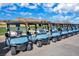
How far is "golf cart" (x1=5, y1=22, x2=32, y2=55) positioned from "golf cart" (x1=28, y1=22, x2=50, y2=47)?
0.07 metres

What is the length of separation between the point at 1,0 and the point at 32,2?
1.12ft

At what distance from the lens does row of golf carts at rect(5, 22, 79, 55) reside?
85.0 inches

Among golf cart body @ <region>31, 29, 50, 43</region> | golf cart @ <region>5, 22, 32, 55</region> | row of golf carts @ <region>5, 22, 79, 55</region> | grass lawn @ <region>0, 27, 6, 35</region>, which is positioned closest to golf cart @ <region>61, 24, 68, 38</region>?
row of golf carts @ <region>5, 22, 79, 55</region>

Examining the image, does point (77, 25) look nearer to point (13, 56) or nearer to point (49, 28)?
point (49, 28)

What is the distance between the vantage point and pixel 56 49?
2.24m

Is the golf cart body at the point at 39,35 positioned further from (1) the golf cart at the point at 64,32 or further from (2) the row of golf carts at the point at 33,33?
(1) the golf cart at the point at 64,32

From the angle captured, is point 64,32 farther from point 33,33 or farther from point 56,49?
point 33,33

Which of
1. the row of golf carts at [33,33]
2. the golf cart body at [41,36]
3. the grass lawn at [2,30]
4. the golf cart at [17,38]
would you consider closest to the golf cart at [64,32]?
the row of golf carts at [33,33]

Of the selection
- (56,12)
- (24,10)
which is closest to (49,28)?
(56,12)

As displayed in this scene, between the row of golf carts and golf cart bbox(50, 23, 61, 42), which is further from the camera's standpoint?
golf cart bbox(50, 23, 61, 42)

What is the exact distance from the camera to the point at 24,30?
2.23m

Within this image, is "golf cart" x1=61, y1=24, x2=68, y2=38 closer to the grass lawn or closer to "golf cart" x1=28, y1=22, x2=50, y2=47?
"golf cart" x1=28, y1=22, x2=50, y2=47

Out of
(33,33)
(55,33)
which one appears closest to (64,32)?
(55,33)

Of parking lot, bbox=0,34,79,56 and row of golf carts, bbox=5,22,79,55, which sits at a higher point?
row of golf carts, bbox=5,22,79,55
